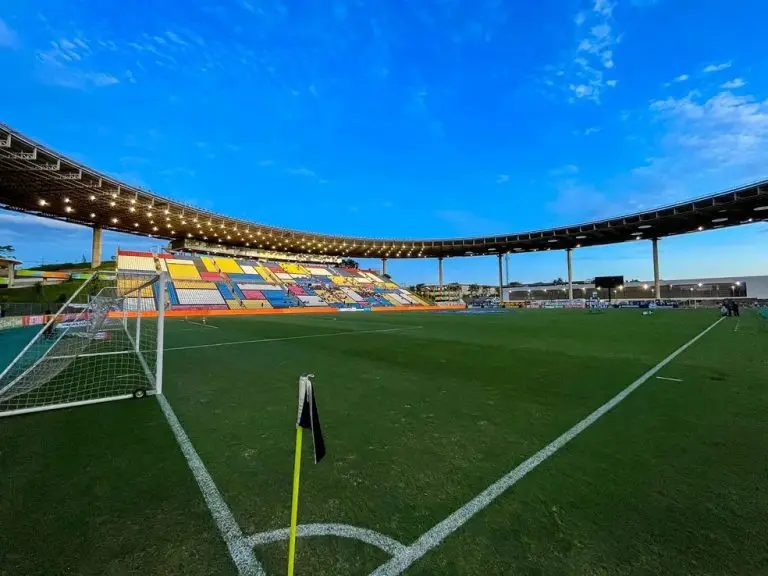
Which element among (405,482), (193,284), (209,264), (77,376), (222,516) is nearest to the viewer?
(222,516)

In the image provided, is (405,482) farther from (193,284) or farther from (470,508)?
(193,284)

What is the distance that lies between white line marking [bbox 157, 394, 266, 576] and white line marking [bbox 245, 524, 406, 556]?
0.25 ft

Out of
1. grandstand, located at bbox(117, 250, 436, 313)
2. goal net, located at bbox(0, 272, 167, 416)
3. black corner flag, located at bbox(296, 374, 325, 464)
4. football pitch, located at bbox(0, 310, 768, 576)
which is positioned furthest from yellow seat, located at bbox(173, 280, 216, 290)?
black corner flag, located at bbox(296, 374, 325, 464)

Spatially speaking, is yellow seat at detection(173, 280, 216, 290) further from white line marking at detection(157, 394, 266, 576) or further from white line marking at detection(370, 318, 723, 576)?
white line marking at detection(370, 318, 723, 576)

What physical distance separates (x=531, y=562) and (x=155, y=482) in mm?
2772

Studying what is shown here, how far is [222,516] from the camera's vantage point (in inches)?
87.4

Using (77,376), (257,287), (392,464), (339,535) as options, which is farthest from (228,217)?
(339,535)

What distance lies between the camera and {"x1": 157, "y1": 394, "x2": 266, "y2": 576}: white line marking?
1783mm

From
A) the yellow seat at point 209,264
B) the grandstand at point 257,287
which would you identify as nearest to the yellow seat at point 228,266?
the grandstand at point 257,287

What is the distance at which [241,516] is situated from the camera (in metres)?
2.22

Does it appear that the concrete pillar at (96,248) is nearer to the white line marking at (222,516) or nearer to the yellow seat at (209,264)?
the yellow seat at (209,264)

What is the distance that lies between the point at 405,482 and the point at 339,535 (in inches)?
29.7

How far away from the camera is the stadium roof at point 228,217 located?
25.5 m

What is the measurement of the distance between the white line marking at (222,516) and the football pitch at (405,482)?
0.04 ft
